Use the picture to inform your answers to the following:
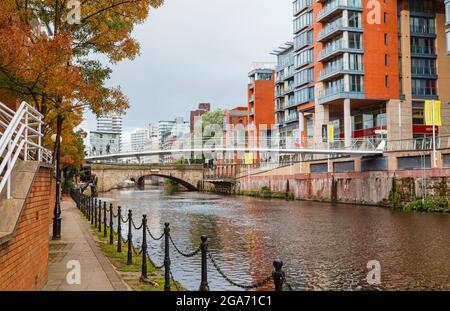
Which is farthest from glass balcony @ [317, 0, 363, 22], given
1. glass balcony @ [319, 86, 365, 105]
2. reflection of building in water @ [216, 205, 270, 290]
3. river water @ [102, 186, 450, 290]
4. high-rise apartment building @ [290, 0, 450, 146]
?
reflection of building in water @ [216, 205, 270, 290]

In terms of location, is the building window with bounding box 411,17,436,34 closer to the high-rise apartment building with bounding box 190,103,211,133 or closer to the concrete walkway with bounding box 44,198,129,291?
the concrete walkway with bounding box 44,198,129,291

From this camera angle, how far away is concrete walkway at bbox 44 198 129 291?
787 cm

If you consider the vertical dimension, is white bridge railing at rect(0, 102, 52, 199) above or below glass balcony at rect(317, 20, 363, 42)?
below

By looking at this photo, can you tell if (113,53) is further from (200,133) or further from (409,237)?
(200,133)

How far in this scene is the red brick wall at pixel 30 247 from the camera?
5605 mm

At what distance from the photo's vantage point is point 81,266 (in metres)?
9.74

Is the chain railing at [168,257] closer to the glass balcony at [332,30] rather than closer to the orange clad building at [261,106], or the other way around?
the glass balcony at [332,30]

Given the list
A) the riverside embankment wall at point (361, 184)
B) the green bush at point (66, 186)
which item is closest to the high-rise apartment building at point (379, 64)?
the riverside embankment wall at point (361, 184)

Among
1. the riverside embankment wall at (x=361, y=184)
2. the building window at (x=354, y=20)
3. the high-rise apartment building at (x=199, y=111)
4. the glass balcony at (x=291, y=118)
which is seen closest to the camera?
the riverside embankment wall at (x=361, y=184)

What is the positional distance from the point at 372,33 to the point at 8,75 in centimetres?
4687

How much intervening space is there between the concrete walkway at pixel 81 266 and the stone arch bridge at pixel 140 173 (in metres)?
62.9

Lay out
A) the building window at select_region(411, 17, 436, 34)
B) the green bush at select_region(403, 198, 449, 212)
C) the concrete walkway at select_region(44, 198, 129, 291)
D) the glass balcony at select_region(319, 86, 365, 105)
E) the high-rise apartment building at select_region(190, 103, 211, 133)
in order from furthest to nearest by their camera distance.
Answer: the high-rise apartment building at select_region(190, 103, 211, 133) < the building window at select_region(411, 17, 436, 34) < the glass balcony at select_region(319, 86, 365, 105) < the green bush at select_region(403, 198, 449, 212) < the concrete walkway at select_region(44, 198, 129, 291)

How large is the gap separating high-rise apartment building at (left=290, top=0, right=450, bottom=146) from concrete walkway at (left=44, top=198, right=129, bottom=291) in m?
37.5

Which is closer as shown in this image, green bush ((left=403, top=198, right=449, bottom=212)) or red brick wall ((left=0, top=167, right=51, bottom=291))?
red brick wall ((left=0, top=167, right=51, bottom=291))
